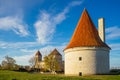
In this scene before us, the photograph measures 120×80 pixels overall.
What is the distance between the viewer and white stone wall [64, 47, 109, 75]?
3559cm

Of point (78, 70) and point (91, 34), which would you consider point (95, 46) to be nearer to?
point (91, 34)

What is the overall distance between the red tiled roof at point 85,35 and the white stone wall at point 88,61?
0.87 meters

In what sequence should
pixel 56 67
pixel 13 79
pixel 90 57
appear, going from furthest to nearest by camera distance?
pixel 56 67, pixel 90 57, pixel 13 79

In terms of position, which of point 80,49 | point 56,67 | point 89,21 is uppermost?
point 89,21

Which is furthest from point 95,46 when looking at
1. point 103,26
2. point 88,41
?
point 103,26

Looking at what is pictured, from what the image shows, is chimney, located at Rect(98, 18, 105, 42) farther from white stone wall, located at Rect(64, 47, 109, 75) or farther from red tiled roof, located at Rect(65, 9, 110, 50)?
white stone wall, located at Rect(64, 47, 109, 75)

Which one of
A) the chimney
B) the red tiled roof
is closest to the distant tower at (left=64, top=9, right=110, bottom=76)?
the red tiled roof

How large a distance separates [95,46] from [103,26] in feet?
29.2

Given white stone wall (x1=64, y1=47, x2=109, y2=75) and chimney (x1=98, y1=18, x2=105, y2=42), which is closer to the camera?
white stone wall (x1=64, y1=47, x2=109, y2=75)

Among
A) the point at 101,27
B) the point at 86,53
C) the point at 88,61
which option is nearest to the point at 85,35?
the point at 86,53

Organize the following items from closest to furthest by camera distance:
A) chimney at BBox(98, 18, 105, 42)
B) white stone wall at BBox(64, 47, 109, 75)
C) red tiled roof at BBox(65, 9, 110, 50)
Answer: white stone wall at BBox(64, 47, 109, 75) → red tiled roof at BBox(65, 9, 110, 50) → chimney at BBox(98, 18, 105, 42)

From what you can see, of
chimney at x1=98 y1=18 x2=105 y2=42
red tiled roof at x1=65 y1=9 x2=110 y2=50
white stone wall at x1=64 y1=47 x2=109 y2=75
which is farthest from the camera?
chimney at x1=98 y1=18 x2=105 y2=42

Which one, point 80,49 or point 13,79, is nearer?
point 13,79

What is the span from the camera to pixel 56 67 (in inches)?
2522
